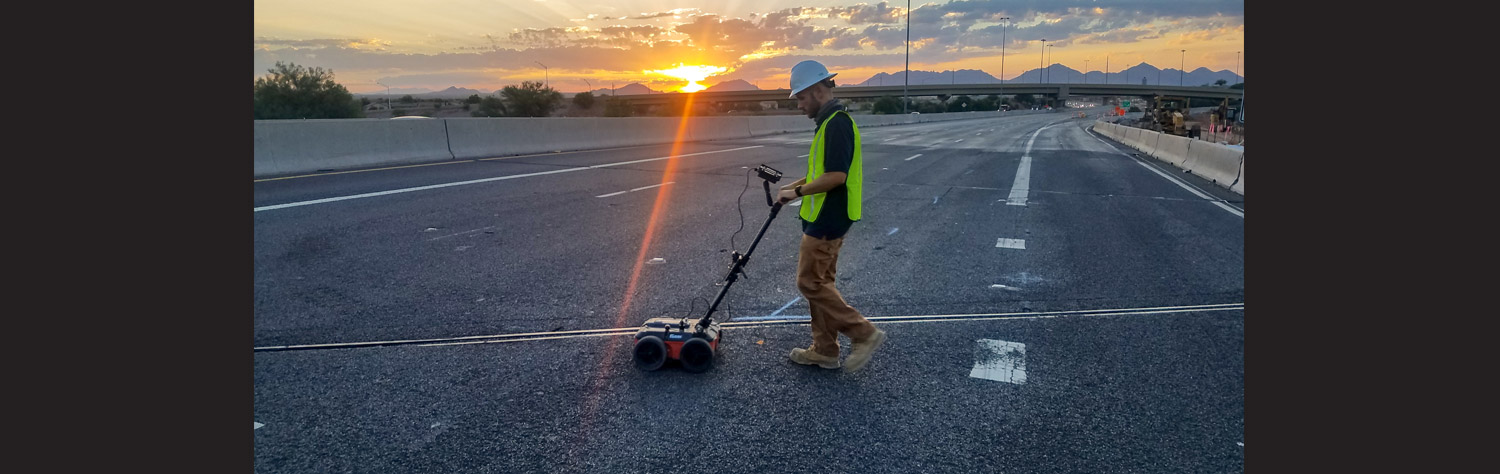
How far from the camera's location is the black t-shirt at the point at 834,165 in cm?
401

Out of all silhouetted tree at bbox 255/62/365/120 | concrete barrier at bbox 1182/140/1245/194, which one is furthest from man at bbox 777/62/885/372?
silhouetted tree at bbox 255/62/365/120

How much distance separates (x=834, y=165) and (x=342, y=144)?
13886 mm

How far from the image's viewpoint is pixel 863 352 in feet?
14.3

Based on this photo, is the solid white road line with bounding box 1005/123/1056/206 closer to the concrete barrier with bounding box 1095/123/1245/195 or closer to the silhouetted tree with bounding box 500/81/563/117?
the concrete barrier with bounding box 1095/123/1245/195

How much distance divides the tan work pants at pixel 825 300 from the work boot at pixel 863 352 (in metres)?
0.03

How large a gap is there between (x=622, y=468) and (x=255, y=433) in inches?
65.1

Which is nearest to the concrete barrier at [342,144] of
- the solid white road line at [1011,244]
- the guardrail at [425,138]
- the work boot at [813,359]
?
the guardrail at [425,138]

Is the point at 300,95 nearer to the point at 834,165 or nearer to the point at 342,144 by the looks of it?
the point at 342,144

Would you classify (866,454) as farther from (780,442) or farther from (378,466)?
(378,466)

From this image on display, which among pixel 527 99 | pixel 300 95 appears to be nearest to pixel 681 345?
pixel 300 95

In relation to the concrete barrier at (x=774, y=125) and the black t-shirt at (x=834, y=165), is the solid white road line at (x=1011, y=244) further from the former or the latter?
the concrete barrier at (x=774, y=125)

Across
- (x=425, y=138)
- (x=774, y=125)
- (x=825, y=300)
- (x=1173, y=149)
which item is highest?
(x=774, y=125)

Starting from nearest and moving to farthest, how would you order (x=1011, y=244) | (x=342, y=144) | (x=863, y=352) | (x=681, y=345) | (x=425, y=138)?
(x=681, y=345)
(x=863, y=352)
(x=1011, y=244)
(x=342, y=144)
(x=425, y=138)

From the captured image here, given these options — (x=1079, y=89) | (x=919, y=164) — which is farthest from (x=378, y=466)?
→ (x=1079, y=89)
